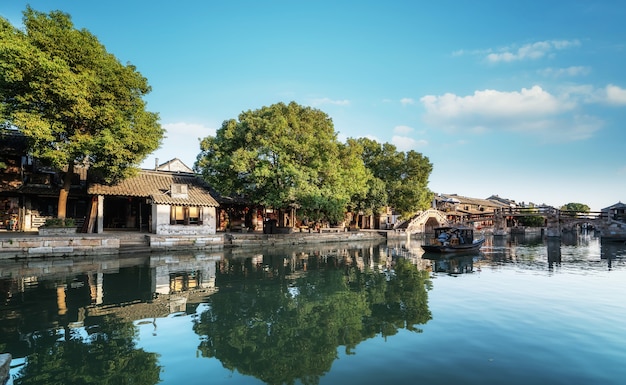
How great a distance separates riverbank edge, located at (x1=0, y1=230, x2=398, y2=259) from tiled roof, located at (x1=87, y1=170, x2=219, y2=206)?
307 centimetres

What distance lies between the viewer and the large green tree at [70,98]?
69.1ft

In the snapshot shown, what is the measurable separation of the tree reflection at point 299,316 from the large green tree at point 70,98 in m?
12.9

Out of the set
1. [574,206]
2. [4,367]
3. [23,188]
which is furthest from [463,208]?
[4,367]

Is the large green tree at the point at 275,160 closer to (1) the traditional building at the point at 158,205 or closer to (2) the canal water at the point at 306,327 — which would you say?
(1) the traditional building at the point at 158,205

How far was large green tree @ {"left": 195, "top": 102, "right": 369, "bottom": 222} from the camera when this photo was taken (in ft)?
101

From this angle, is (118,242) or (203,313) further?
(118,242)

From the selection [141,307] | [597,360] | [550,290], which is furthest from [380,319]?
[550,290]

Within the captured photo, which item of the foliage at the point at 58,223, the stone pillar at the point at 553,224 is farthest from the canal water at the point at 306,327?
the stone pillar at the point at 553,224

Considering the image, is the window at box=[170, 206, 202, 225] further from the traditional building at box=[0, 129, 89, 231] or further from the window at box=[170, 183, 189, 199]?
the traditional building at box=[0, 129, 89, 231]

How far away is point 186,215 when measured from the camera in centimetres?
2994

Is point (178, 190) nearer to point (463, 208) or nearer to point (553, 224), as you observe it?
point (553, 224)

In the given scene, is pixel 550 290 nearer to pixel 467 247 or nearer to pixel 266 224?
pixel 467 247

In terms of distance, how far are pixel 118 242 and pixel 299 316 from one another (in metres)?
18.2

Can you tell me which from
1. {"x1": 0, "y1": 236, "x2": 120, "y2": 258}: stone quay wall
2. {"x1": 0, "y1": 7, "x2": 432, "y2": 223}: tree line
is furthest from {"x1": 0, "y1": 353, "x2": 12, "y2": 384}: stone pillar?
{"x1": 0, "y1": 7, "x2": 432, "y2": 223}: tree line
